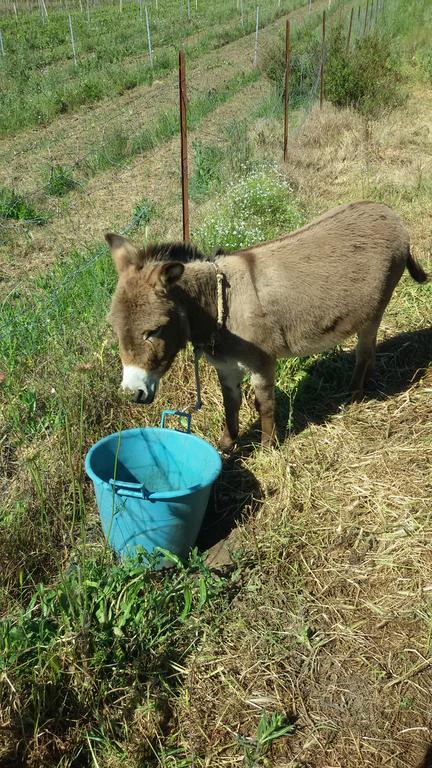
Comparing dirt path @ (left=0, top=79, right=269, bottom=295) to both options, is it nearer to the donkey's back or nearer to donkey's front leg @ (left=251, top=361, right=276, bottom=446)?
the donkey's back

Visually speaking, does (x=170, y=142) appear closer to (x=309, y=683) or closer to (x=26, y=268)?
(x=26, y=268)

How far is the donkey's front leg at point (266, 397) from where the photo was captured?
11.8 ft

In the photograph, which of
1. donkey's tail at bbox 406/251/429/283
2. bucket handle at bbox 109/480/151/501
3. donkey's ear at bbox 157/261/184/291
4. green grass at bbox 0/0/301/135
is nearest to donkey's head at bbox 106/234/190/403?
donkey's ear at bbox 157/261/184/291

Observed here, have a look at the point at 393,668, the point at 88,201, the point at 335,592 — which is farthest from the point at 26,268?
the point at 393,668

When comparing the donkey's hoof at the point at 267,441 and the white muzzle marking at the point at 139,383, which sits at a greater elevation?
the white muzzle marking at the point at 139,383

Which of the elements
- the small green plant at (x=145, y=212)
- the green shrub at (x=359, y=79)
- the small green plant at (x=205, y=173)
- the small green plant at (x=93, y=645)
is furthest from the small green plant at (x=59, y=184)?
the small green plant at (x=93, y=645)

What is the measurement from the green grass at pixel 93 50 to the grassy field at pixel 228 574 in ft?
32.0

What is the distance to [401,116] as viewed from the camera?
11.3 m

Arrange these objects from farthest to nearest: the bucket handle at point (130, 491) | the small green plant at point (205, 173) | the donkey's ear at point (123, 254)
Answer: the small green plant at point (205, 173)
the donkey's ear at point (123, 254)
the bucket handle at point (130, 491)

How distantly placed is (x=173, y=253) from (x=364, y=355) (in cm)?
160

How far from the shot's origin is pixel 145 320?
9.52ft

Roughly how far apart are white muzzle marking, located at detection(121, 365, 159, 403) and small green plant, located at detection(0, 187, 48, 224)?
514cm

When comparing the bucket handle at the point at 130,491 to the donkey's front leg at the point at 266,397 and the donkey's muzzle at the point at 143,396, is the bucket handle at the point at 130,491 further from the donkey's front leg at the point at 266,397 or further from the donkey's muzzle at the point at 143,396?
the donkey's front leg at the point at 266,397

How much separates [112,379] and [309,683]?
2.14m
